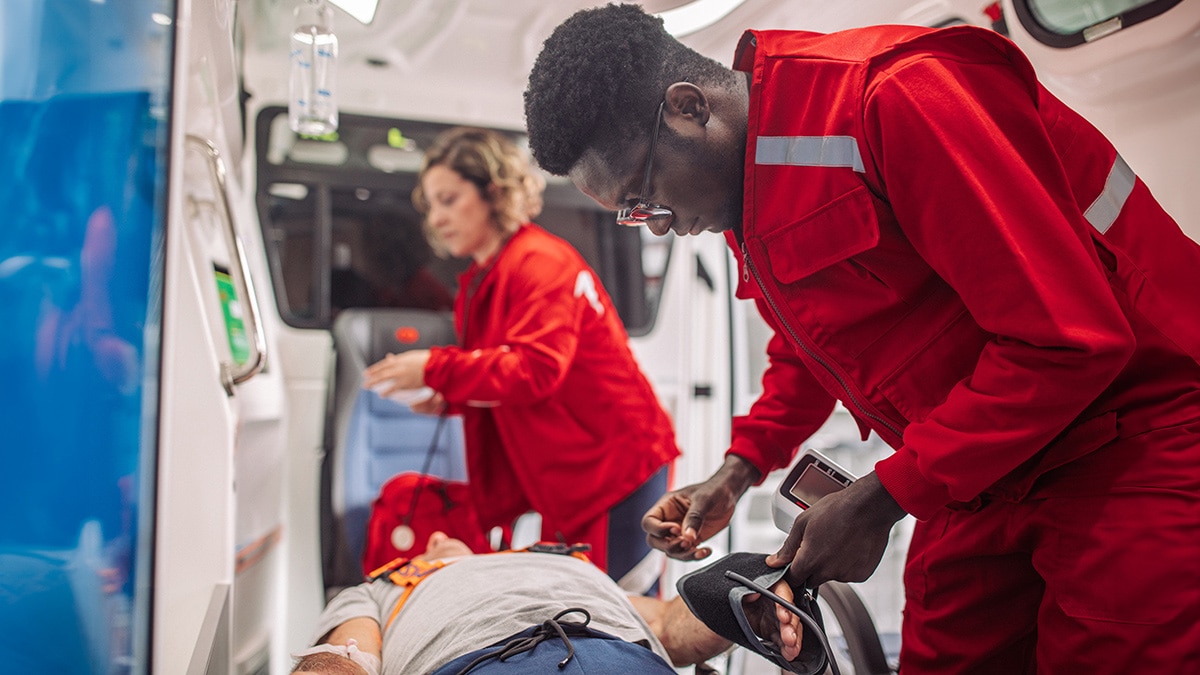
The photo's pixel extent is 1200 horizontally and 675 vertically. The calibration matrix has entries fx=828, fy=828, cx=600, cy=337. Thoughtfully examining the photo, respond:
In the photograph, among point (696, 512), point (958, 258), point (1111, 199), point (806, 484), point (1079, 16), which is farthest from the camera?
point (1079, 16)

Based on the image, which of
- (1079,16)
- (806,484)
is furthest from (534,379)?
(1079,16)

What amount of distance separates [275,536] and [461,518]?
881mm

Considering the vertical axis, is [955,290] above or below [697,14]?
below

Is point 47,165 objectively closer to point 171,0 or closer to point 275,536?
point 171,0

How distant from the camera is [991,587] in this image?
3.83 feet

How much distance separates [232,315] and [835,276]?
6.44 ft

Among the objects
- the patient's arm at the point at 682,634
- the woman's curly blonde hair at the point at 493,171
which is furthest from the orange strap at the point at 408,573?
the woman's curly blonde hair at the point at 493,171

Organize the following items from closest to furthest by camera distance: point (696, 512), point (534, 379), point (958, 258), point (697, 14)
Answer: point (958, 258), point (696, 512), point (534, 379), point (697, 14)

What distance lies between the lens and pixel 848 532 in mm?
984

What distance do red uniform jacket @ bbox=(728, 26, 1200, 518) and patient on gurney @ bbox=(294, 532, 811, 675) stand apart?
36cm

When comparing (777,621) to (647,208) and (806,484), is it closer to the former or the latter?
(806,484)

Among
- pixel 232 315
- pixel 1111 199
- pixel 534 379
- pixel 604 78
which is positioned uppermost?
pixel 604 78

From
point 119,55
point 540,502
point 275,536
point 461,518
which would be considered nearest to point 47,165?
point 119,55

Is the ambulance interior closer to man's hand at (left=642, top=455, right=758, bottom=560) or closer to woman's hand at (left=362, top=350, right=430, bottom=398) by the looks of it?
man's hand at (left=642, top=455, right=758, bottom=560)
